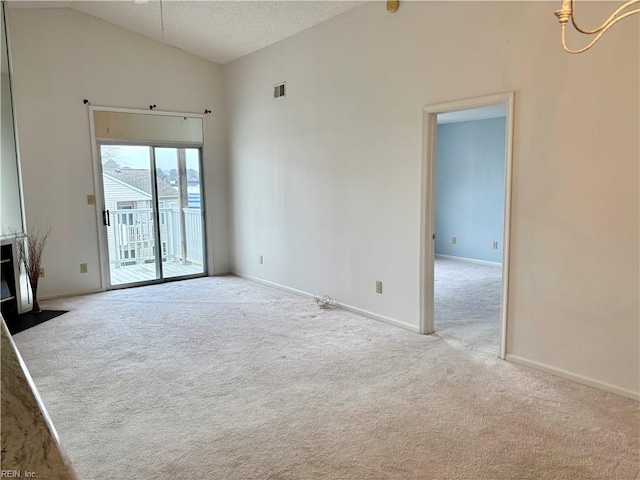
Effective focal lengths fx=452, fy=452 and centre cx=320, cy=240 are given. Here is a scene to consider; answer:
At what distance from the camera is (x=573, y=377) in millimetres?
2977

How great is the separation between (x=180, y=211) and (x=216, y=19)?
8.77 feet

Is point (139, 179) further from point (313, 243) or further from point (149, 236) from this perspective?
point (313, 243)

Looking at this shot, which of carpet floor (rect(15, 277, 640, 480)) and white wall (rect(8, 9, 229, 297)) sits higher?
white wall (rect(8, 9, 229, 297))

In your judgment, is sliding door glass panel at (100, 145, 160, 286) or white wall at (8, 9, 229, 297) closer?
white wall at (8, 9, 229, 297)

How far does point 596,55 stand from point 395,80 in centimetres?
159

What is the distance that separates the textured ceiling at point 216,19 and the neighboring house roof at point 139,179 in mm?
1704

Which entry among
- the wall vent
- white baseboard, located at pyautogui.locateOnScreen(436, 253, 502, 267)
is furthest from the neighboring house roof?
white baseboard, located at pyautogui.locateOnScreen(436, 253, 502, 267)

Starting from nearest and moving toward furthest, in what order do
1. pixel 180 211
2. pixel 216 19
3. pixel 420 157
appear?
pixel 420 157 → pixel 216 19 → pixel 180 211

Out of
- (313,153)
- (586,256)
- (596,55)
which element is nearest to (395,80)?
Answer: (313,153)

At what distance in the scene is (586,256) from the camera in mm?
2854

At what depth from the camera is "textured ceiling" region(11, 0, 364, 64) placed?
4.41 meters

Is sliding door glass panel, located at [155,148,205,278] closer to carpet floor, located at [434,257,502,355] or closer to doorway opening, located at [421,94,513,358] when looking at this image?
doorway opening, located at [421,94,513,358]

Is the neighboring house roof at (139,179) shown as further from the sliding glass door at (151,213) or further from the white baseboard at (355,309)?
the white baseboard at (355,309)

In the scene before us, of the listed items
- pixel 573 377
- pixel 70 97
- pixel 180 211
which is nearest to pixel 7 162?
pixel 70 97
